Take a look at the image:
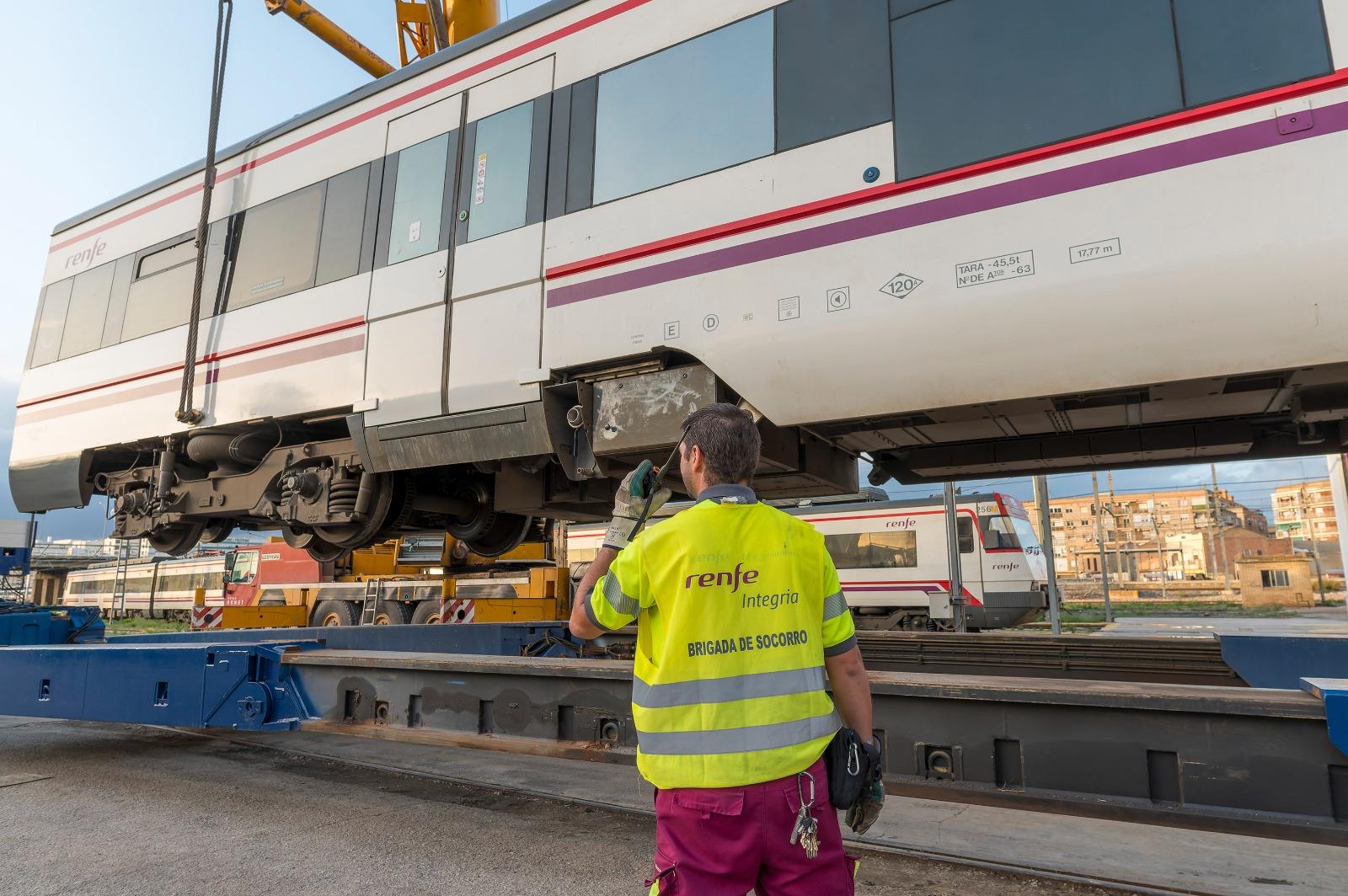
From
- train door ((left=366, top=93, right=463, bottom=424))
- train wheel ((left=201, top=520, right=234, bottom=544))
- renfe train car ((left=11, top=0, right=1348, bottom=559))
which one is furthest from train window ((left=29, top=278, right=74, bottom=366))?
train door ((left=366, top=93, right=463, bottom=424))

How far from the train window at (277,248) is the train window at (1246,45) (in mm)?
4909

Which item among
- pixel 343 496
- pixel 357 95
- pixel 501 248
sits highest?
pixel 357 95

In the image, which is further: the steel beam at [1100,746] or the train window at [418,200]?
the train window at [418,200]

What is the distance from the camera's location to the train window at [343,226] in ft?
17.2

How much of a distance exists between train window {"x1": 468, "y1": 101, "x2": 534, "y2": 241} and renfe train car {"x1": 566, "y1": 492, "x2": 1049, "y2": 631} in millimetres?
11946

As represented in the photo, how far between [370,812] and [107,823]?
1213 mm

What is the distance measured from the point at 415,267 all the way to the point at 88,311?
3.71 metres

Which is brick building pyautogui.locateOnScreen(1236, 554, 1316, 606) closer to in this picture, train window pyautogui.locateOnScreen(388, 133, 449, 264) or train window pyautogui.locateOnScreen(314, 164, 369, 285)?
train window pyautogui.locateOnScreen(388, 133, 449, 264)

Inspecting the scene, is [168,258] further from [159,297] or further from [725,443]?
[725,443]

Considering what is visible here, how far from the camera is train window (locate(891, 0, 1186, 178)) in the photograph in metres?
3.02

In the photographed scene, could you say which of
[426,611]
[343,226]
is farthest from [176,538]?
[426,611]

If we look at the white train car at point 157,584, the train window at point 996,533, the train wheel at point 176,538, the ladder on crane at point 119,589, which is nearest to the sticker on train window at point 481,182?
the train wheel at point 176,538

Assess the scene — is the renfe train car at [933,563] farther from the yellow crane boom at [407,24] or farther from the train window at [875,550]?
the yellow crane boom at [407,24]

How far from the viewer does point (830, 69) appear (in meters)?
3.64
